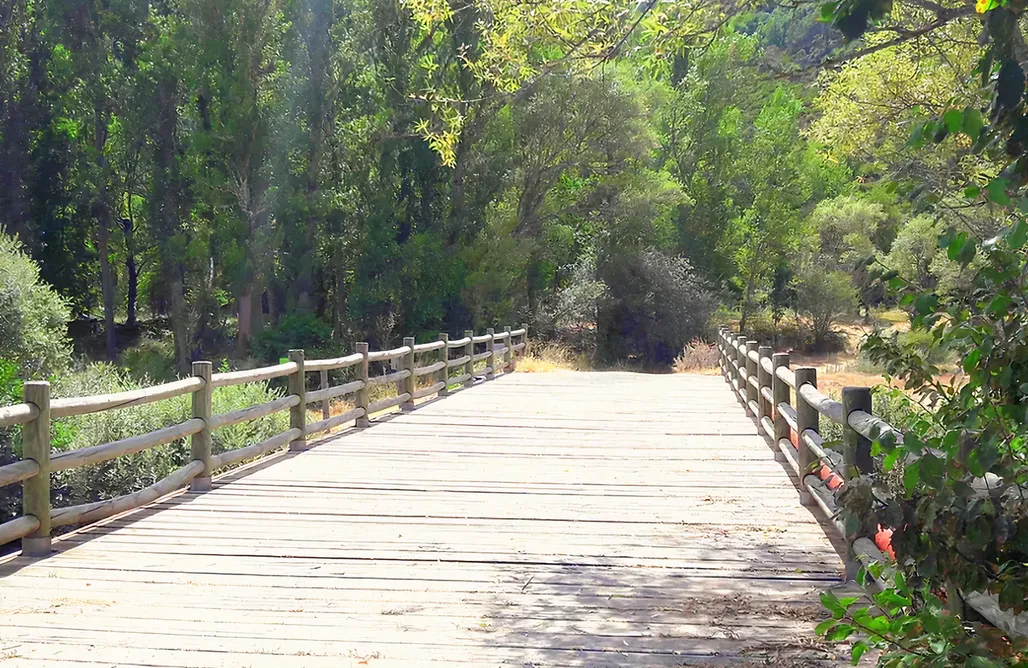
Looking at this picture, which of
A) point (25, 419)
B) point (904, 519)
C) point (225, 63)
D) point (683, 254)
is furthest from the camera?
point (683, 254)

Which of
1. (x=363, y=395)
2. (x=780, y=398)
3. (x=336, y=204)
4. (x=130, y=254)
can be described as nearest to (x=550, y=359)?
(x=336, y=204)

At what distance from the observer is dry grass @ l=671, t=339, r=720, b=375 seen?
96.8ft

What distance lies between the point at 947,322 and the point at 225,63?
31.2 m

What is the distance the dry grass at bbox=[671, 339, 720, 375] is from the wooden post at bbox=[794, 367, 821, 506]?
21.5 m

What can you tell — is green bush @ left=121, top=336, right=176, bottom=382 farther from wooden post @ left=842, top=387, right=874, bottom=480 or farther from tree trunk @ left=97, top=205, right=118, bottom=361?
wooden post @ left=842, top=387, right=874, bottom=480

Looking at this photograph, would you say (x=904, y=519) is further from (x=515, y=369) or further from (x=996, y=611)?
(x=515, y=369)

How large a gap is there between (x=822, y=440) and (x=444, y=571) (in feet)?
9.35

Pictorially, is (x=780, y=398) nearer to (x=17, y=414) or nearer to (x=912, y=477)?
(x=17, y=414)

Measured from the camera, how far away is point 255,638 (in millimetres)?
4102

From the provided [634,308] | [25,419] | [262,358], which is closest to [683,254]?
[634,308]

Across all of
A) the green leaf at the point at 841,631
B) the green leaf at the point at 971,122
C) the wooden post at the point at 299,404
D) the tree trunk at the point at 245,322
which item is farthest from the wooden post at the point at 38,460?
the tree trunk at the point at 245,322

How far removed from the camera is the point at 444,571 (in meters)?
5.20

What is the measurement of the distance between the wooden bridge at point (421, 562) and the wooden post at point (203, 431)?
2cm

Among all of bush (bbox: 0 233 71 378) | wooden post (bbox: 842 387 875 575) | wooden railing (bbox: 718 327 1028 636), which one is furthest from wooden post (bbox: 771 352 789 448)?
bush (bbox: 0 233 71 378)
